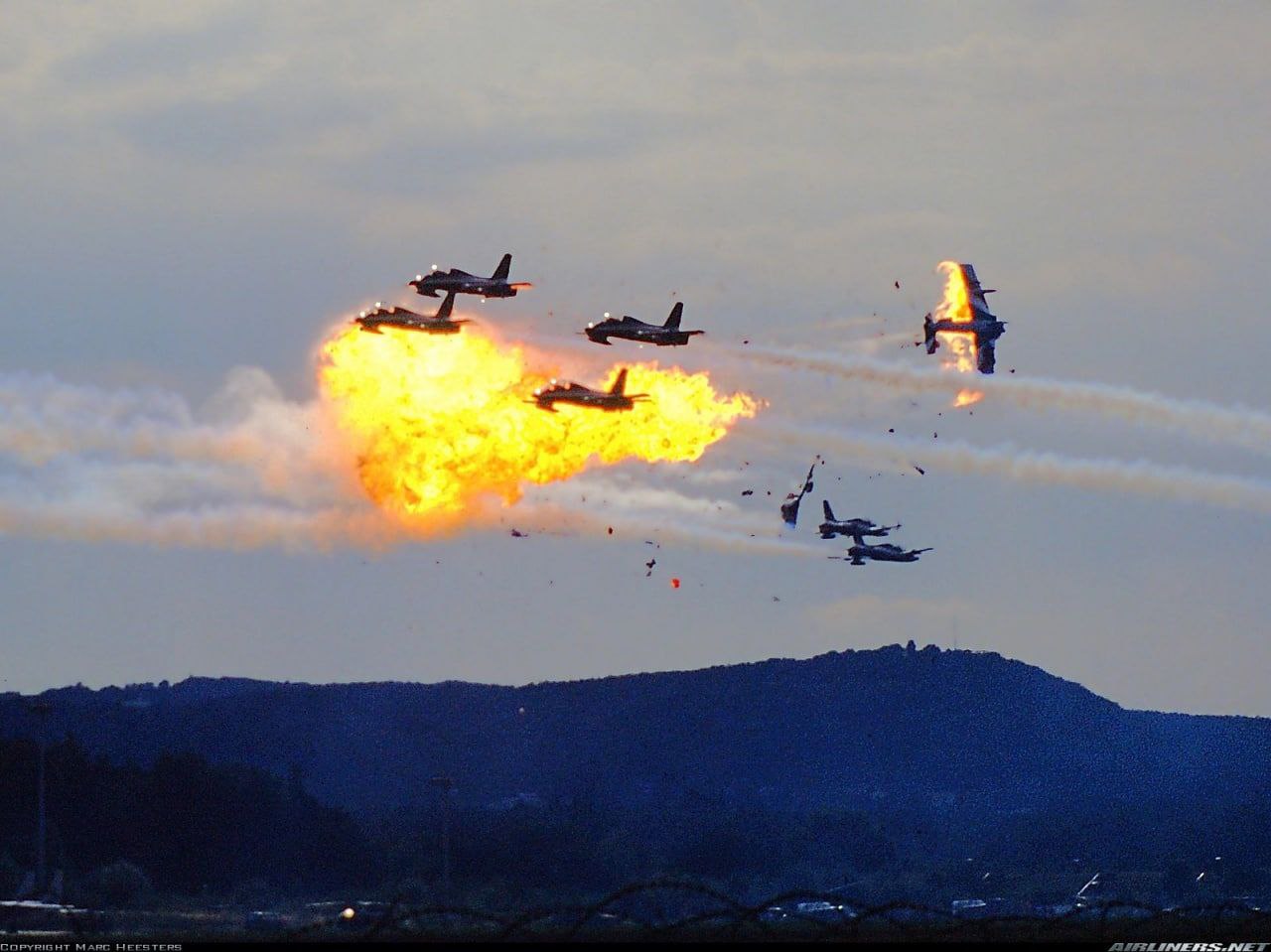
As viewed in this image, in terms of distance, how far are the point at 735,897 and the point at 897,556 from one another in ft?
91.2

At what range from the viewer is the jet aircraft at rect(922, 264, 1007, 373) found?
139 meters

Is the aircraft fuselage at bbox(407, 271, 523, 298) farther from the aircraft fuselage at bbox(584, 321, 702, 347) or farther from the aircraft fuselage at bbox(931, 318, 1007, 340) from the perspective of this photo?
the aircraft fuselage at bbox(931, 318, 1007, 340)

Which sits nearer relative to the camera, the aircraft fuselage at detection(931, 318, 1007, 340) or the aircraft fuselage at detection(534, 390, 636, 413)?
the aircraft fuselage at detection(534, 390, 636, 413)

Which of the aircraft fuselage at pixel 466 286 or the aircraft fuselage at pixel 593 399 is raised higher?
the aircraft fuselage at pixel 466 286

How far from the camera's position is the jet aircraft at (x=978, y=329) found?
13900cm

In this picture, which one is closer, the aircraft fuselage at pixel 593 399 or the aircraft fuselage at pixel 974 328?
the aircraft fuselage at pixel 593 399

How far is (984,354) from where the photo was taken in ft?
456

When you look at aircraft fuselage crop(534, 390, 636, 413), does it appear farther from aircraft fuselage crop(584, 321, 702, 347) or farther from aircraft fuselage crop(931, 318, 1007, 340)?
aircraft fuselage crop(931, 318, 1007, 340)

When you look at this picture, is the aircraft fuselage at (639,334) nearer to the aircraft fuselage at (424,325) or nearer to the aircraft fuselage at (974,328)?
the aircraft fuselage at (424,325)

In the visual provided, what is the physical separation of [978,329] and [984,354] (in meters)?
2.02

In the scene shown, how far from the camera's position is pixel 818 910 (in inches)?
6304

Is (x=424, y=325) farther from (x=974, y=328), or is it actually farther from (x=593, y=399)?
(x=974, y=328)

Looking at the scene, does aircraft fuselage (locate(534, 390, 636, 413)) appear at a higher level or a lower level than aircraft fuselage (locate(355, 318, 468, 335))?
lower

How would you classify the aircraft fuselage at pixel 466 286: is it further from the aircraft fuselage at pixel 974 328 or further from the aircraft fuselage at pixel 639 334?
the aircraft fuselage at pixel 974 328
